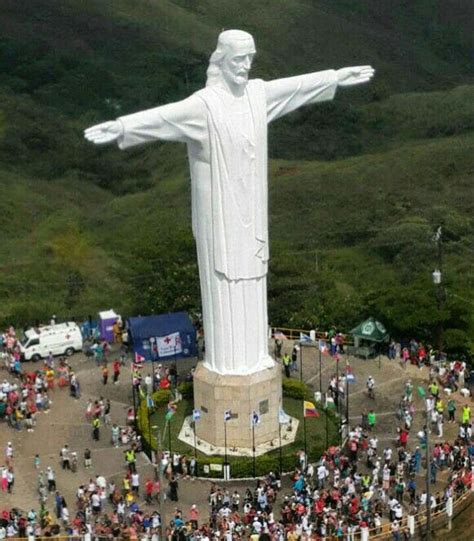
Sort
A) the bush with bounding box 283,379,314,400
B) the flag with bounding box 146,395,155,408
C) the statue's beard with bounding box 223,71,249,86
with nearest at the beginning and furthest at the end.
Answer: the statue's beard with bounding box 223,71,249,86
the flag with bounding box 146,395,155,408
the bush with bounding box 283,379,314,400

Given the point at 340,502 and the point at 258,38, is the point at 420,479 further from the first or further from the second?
the point at 258,38

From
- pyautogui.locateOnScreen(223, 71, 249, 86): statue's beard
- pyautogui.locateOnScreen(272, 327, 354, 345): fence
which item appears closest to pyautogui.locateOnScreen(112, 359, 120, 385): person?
pyautogui.locateOnScreen(272, 327, 354, 345): fence

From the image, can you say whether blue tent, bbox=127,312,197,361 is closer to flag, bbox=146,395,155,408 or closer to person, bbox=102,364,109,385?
person, bbox=102,364,109,385

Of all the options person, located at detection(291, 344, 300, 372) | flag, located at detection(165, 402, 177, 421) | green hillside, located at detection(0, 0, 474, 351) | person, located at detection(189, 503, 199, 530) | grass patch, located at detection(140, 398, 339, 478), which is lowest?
person, located at detection(189, 503, 199, 530)

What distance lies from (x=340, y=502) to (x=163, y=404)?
11.0 metres

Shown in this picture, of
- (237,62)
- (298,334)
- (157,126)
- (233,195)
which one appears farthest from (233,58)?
(298,334)

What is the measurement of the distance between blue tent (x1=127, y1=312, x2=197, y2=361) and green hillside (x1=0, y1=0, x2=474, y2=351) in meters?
4.85

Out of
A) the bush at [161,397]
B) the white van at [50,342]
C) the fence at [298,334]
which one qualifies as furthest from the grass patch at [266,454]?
the white van at [50,342]

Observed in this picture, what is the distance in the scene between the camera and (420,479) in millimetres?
39094

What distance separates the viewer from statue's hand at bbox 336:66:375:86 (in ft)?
131

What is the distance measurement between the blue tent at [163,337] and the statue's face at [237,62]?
15.1 meters

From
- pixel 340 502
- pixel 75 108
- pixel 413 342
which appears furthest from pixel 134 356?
pixel 75 108

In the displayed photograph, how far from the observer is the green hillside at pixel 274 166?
5884 cm

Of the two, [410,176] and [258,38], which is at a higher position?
[258,38]
